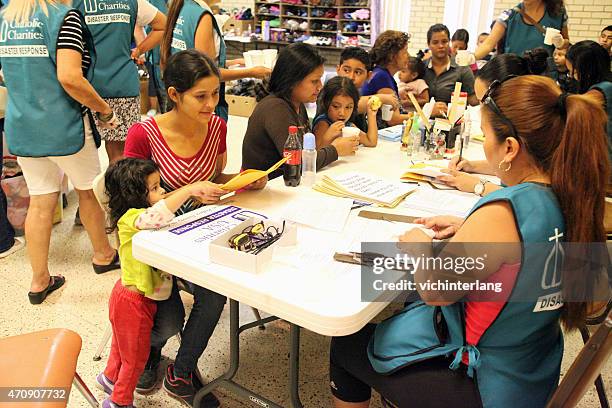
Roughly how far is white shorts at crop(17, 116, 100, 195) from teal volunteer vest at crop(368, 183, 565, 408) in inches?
76.5

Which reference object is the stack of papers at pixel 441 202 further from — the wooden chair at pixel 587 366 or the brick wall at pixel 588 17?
the brick wall at pixel 588 17

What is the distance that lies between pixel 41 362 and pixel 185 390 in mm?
798

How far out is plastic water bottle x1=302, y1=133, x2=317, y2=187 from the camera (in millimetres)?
2010

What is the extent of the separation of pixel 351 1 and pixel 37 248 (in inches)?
294

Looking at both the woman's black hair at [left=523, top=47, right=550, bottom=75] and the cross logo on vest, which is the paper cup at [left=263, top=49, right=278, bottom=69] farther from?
the cross logo on vest

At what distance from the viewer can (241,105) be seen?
241 inches

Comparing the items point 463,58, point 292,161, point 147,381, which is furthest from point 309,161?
point 463,58

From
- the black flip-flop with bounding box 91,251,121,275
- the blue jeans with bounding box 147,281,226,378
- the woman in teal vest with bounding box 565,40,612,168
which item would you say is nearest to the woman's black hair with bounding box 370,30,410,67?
the woman in teal vest with bounding box 565,40,612,168

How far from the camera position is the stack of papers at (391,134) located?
2838 mm

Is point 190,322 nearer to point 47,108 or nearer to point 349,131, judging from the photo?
point 349,131

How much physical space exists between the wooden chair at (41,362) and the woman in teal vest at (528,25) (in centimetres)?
383

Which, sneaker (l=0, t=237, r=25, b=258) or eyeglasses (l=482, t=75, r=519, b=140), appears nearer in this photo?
eyeglasses (l=482, t=75, r=519, b=140)

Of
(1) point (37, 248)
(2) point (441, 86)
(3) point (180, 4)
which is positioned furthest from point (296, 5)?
(1) point (37, 248)

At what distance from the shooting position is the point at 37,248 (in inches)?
102
